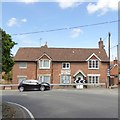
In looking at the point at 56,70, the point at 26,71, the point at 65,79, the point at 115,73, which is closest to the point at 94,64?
the point at 65,79

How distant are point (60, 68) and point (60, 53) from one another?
129 inches

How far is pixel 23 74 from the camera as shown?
53219 mm

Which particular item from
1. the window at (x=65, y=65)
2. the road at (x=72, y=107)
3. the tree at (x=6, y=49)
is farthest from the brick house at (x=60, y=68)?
the tree at (x=6, y=49)

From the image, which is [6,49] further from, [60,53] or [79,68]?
[60,53]

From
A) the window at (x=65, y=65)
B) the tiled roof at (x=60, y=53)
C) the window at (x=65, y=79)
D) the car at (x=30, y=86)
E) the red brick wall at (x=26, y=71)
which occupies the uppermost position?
the tiled roof at (x=60, y=53)

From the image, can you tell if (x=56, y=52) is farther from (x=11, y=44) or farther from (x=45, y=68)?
(x=11, y=44)

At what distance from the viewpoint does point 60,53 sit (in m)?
55.5

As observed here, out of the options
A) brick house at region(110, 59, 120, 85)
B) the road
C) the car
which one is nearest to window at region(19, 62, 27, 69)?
the car

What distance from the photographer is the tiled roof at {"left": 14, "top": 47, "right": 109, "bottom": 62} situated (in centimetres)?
5384

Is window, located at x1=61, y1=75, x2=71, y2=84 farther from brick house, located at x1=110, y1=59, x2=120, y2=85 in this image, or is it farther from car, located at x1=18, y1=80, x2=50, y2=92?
brick house, located at x1=110, y1=59, x2=120, y2=85

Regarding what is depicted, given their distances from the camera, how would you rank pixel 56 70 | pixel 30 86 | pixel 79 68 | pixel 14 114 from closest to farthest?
pixel 14 114 < pixel 30 86 < pixel 56 70 < pixel 79 68

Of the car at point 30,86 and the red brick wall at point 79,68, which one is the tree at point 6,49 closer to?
the car at point 30,86

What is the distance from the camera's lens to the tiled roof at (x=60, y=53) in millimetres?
53844

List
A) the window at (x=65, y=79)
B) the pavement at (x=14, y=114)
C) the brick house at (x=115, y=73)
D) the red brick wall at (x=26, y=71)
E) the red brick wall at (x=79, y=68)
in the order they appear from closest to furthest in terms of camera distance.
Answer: the pavement at (x=14, y=114) < the window at (x=65, y=79) < the red brick wall at (x=26, y=71) < the red brick wall at (x=79, y=68) < the brick house at (x=115, y=73)
